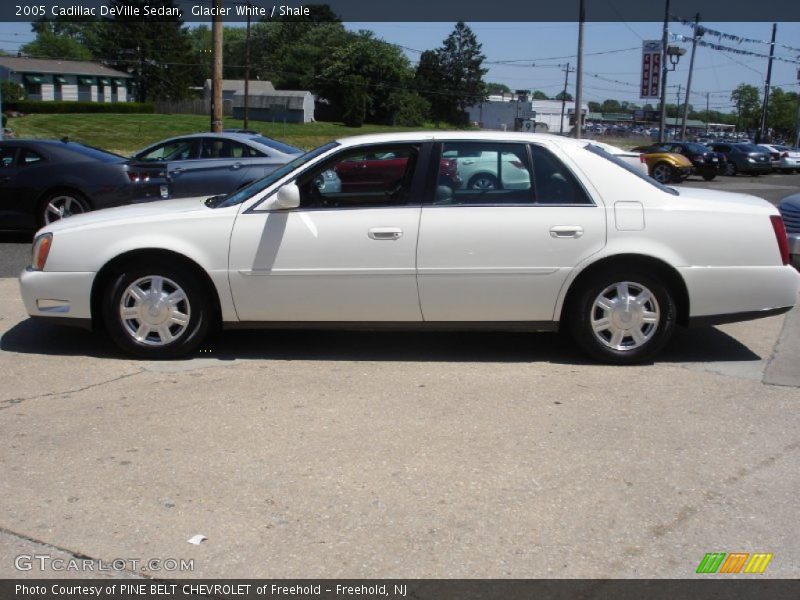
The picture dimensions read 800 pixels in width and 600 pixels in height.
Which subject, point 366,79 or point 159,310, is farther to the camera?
point 366,79

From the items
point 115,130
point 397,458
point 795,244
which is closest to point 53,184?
point 397,458

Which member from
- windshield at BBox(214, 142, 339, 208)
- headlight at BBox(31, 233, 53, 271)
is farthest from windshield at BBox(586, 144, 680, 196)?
headlight at BBox(31, 233, 53, 271)

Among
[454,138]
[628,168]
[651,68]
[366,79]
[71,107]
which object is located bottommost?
[628,168]

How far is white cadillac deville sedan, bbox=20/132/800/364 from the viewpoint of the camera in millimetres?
5859

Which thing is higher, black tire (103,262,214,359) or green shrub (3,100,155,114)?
green shrub (3,100,155,114)

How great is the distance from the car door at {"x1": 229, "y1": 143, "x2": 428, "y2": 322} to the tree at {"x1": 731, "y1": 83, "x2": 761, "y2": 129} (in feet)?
419

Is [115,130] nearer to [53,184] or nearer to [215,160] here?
[215,160]

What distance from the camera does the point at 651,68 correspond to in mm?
42906

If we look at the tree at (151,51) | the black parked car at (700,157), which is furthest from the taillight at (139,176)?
the tree at (151,51)

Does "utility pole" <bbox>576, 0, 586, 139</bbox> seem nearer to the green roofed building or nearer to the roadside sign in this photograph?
the roadside sign

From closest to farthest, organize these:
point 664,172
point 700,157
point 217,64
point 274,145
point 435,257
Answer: point 435,257, point 274,145, point 217,64, point 664,172, point 700,157

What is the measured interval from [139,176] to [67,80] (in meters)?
79.4
